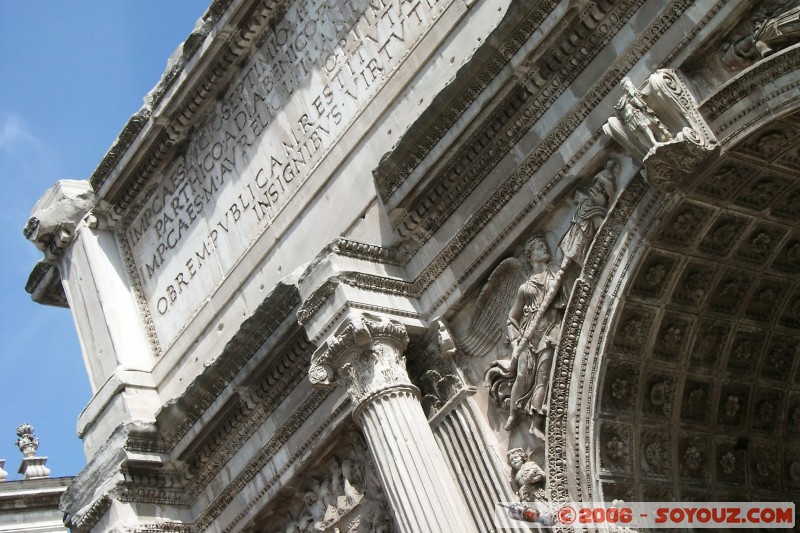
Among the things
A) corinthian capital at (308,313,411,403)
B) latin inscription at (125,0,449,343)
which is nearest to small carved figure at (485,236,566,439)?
corinthian capital at (308,313,411,403)

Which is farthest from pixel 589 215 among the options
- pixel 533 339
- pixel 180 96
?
pixel 180 96

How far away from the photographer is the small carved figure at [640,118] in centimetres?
999

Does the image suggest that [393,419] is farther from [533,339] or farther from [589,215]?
[589,215]

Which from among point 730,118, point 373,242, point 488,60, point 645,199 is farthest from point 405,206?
point 730,118

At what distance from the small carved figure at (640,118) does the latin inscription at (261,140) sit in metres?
3.28

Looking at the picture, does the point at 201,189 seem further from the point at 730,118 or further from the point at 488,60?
the point at 730,118

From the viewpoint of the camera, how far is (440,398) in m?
11.7

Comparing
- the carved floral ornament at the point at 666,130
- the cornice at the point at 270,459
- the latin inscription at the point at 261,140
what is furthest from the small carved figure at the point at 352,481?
the carved floral ornament at the point at 666,130

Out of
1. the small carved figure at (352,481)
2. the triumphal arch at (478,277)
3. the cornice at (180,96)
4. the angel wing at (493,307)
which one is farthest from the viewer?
the cornice at (180,96)

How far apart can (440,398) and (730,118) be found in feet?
12.0

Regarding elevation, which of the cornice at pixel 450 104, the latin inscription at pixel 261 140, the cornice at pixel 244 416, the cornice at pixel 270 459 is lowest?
the cornice at pixel 270 459

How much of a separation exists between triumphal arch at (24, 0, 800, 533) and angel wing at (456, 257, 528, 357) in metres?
0.03

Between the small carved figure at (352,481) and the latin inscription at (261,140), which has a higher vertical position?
the latin inscription at (261,140)

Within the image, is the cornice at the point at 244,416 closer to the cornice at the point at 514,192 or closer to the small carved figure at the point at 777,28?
the cornice at the point at 514,192
